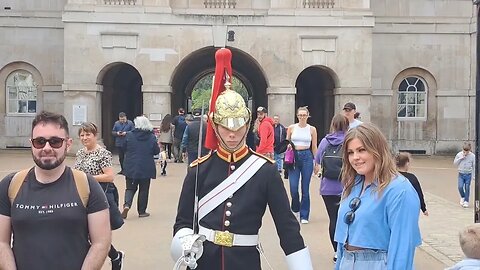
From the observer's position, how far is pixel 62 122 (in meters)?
3.91

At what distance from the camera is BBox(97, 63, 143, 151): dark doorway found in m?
24.9

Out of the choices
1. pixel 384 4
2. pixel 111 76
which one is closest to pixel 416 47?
pixel 384 4

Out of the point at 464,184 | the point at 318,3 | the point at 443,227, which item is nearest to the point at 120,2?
the point at 318,3

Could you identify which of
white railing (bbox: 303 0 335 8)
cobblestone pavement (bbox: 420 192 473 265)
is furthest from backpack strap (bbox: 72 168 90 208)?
white railing (bbox: 303 0 335 8)

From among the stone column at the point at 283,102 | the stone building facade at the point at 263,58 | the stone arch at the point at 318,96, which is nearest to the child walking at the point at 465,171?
the stone building facade at the point at 263,58

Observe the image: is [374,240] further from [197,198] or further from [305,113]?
[305,113]

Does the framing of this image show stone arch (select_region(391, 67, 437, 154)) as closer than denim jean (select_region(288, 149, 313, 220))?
No

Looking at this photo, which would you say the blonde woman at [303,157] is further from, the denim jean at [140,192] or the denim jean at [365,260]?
the denim jean at [365,260]

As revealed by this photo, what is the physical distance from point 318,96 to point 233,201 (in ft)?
79.6

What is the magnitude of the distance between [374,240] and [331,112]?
2213 cm

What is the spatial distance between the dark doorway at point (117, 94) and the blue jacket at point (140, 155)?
11.3m

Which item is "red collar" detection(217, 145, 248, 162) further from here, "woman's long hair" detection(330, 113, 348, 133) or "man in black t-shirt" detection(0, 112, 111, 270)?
"woman's long hair" detection(330, 113, 348, 133)

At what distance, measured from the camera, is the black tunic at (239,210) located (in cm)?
406

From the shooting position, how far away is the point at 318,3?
22.7 meters
